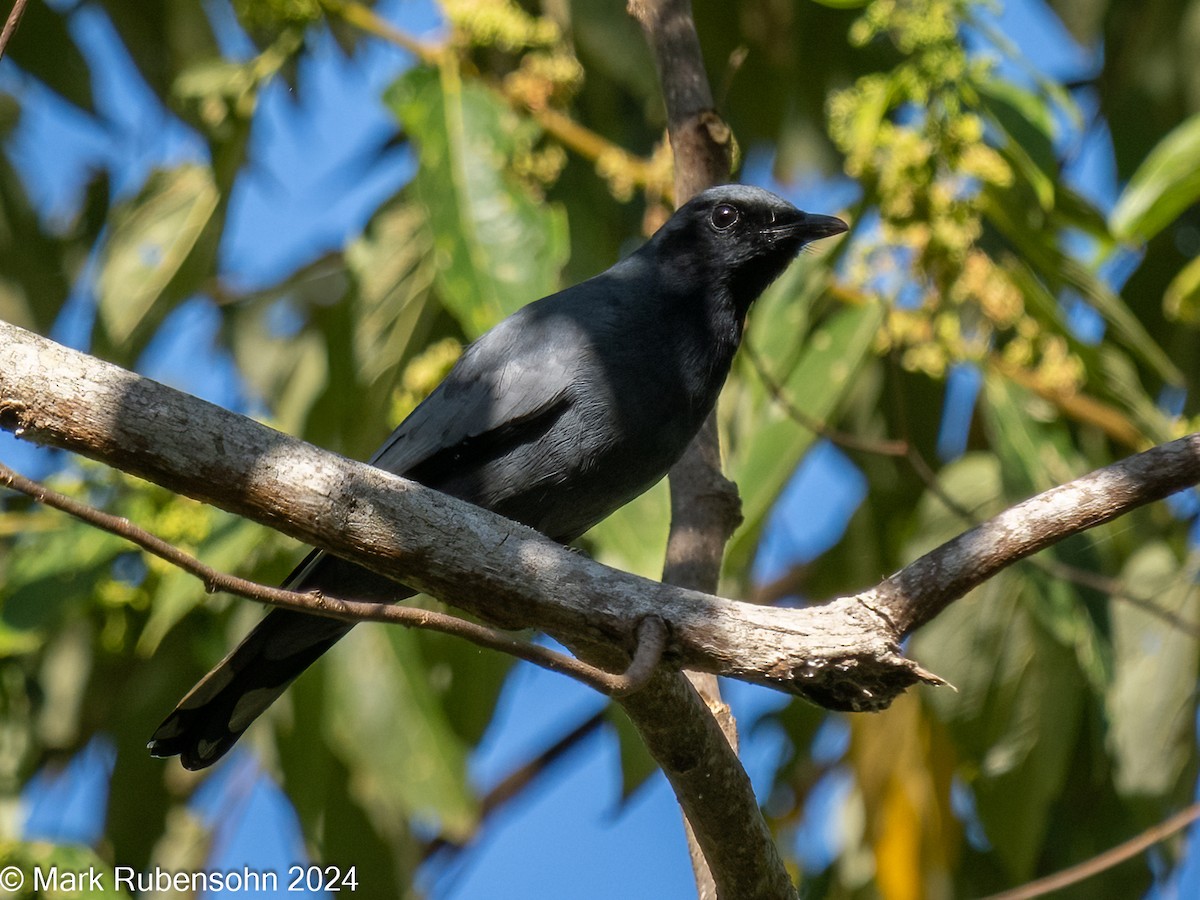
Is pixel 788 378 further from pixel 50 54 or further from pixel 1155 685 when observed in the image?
pixel 50 54

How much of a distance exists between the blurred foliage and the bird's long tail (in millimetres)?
414

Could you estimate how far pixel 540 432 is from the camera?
3775 millimetres

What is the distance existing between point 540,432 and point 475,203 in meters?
1.22

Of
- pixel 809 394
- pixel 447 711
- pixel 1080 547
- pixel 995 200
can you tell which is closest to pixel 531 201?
pixel 809 394

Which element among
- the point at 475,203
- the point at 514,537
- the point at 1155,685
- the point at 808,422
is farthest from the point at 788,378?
the point at 514,537

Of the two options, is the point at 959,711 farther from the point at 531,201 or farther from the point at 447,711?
the point at 531,201

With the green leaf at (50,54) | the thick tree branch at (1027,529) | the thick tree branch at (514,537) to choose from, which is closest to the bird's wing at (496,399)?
the thick tree branch at (514,537)

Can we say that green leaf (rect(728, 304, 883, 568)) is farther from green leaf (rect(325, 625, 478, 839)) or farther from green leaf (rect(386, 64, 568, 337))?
green leaf (rect(325, 625, 478, 839))

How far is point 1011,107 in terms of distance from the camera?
4.48 meters

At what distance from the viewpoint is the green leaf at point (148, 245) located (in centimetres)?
522

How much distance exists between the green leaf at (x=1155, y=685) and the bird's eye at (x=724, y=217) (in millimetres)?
1903

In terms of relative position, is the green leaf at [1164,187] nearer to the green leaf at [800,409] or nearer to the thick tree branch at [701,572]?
the green leaf at [800,409]

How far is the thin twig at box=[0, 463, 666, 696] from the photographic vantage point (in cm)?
226

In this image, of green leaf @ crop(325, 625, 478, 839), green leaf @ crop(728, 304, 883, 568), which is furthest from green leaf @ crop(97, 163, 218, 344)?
green leaf @ crop(728, 304, 883, 568)
